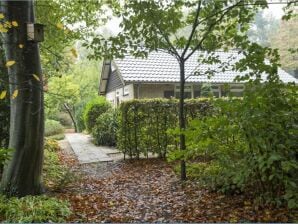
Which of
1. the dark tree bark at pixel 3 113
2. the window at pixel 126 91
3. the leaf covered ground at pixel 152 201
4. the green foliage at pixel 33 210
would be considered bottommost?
the leaf covered ground at pixel 152 201

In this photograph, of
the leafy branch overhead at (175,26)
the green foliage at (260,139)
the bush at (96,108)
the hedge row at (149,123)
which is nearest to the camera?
the green foliage at (260,139)

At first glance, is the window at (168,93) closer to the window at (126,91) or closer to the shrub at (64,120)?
the window at (126,91)

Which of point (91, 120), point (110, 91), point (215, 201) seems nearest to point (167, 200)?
point (215, 201)

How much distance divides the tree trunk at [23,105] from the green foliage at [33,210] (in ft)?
1.72

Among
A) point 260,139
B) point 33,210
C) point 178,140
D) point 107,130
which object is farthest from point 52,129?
point 260,139

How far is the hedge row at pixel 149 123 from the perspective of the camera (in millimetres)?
9578

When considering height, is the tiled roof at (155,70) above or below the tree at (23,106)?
above

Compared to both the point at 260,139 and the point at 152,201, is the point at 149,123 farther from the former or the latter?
the point at 260,139

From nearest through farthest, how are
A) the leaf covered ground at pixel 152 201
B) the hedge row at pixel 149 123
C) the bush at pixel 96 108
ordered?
the leaf covered ground at pixel 152 201
the hedge row at pixel 149 123
the bush at pixel 96 108

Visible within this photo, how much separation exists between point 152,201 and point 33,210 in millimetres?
1811

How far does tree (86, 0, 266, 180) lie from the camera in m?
5.80

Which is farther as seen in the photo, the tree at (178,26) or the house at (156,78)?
the house at (156,78)

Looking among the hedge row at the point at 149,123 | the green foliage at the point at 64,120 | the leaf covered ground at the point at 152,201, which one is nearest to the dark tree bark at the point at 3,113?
the leaf covered ground at the point at 152,201

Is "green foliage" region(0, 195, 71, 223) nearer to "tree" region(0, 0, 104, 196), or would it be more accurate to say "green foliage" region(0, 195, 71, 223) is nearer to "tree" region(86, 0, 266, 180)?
"tree" region(0, 0, 104, 196)
